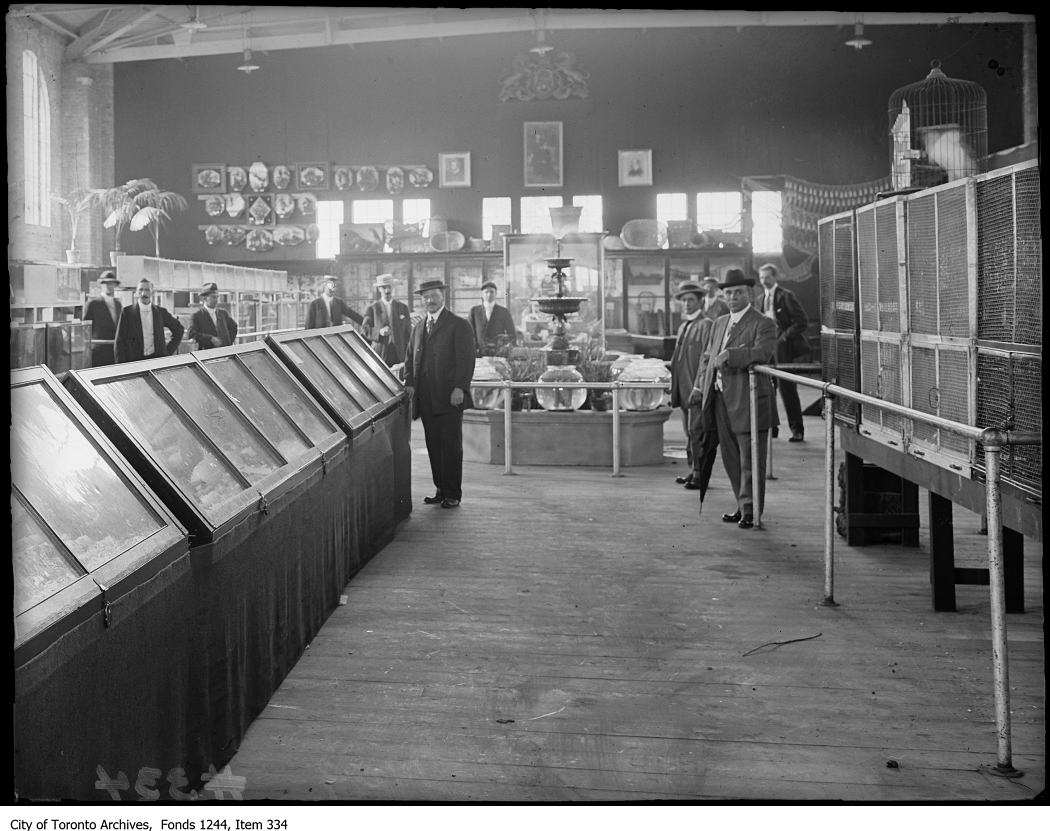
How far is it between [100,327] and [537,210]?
1140 cm

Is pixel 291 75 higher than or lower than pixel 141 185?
higher

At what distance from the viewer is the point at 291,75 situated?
2209cm

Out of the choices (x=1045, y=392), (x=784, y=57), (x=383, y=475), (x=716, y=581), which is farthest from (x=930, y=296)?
(x=784, y=57)

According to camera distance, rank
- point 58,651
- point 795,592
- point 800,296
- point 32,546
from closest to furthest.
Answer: point 58,651, point 32,546, point 795,592, point 800,296

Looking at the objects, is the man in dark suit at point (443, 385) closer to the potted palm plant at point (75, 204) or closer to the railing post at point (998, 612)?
the railing post at point (998, 612)

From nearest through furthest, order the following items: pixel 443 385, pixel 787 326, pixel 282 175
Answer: pixel 443 385 → pixel 787 326 → pixel 282 175

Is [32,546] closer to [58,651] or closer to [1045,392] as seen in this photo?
[58,651]

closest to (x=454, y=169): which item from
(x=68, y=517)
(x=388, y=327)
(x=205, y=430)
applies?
(x=388, y=327)

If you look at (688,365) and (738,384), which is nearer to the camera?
(738,384)

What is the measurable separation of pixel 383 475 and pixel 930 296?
297 cm

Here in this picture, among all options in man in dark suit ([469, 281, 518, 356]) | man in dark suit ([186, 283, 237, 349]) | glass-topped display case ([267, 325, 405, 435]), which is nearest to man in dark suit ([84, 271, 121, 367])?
man in dark suit ([186, 283, 237, 349])

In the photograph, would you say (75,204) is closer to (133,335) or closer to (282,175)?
(282,175)

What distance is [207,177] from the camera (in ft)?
72.9

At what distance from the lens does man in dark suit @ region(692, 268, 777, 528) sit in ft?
21.0
